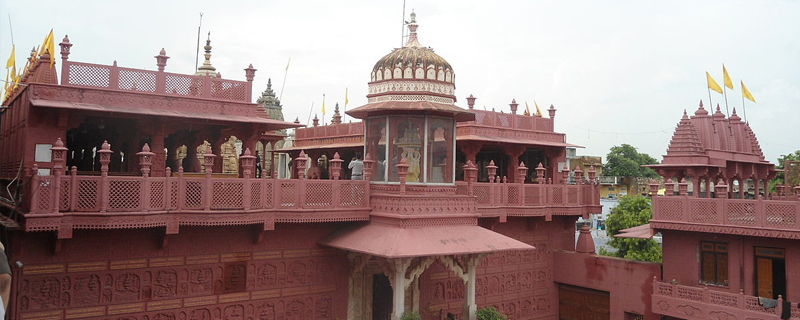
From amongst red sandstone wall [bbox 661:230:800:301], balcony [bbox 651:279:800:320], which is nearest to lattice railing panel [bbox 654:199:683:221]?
red sandstone wall [bbox 661:230:800:301]

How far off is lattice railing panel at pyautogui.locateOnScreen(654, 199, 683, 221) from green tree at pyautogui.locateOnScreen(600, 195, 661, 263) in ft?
39.4

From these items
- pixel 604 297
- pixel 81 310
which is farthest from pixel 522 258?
pixel 81 310

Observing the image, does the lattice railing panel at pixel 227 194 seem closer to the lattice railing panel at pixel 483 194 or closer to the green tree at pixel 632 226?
the lattice railing panel at pixel 483 194

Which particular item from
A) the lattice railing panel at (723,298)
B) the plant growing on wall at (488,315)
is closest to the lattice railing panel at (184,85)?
the plant growing on wall at (488,315)

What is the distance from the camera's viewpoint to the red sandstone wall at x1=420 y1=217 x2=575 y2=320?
1541 cm

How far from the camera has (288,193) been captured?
1203 cm

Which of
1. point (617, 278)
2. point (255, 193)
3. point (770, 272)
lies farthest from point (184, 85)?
point (770, 272)

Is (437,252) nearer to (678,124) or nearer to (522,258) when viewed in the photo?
(522,258)

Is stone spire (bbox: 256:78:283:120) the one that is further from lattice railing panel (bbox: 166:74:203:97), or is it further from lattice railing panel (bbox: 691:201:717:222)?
lattice railing panel (bbox: 691:201:717:222)

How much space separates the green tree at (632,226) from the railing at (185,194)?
18.5m

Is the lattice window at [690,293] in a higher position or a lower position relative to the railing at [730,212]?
lower

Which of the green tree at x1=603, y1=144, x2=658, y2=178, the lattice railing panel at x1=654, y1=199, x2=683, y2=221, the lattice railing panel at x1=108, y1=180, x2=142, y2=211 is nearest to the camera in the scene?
the lattice railing panel at x1=108, y1=180, x2=142, y2=211

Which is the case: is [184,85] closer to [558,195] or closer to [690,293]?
[558,195]

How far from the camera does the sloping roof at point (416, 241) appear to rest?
38.4ft
